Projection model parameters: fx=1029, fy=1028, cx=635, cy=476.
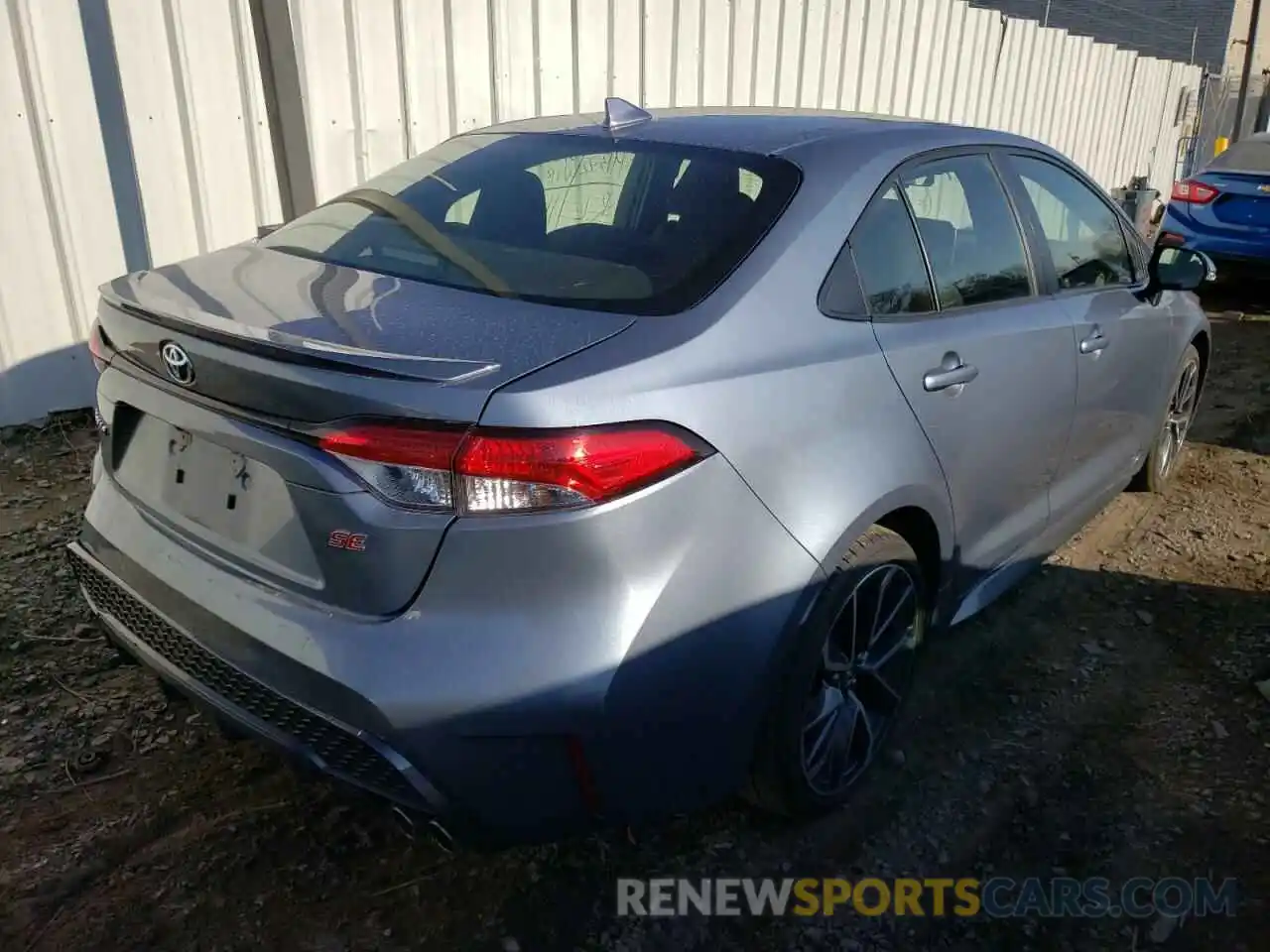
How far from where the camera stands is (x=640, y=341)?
Answer: 199 centimetres

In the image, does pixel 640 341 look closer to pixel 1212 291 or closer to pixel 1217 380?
pixel 1217 380

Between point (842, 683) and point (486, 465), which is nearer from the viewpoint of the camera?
point (486, 465)

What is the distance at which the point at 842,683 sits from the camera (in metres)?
2.58

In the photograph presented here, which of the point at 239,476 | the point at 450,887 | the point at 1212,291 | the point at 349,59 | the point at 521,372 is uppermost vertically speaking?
the point at 349,59

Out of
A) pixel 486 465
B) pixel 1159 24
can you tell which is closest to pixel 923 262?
pixel 486 465

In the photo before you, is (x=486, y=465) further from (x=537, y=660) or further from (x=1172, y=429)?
(x=1172, y=429)

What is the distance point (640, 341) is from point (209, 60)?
13.1ft

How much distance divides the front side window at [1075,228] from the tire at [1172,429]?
0.86 m

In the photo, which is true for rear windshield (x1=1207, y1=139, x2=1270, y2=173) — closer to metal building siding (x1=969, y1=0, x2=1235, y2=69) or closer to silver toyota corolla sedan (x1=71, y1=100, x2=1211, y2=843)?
silver toyota corolla sedan (x1=71, y1=100, x2=1211, y2=843)

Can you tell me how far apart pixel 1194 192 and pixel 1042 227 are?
726cm

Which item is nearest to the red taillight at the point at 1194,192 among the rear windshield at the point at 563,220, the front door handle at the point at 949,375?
the front door handle at the point at 949,375

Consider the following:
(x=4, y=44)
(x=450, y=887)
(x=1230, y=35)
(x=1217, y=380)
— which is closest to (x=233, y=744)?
(x=450, y=887)

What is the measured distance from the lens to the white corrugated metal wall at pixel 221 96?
14.8 feet

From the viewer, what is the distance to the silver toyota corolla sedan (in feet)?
6.07
